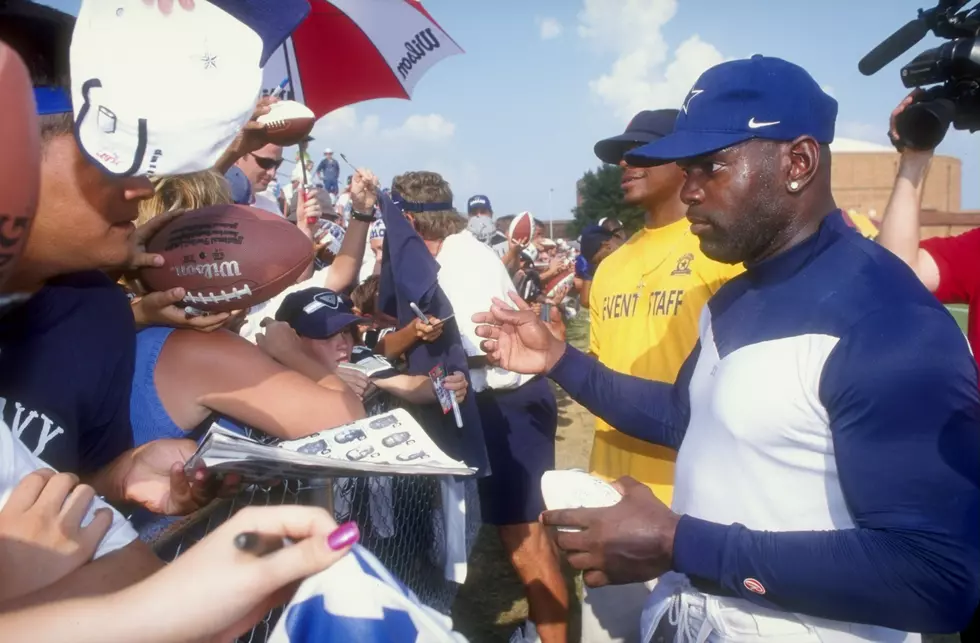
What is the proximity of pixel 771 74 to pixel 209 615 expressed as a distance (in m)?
1.79

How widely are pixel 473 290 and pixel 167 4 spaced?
267 cm

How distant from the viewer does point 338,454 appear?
4.74ft

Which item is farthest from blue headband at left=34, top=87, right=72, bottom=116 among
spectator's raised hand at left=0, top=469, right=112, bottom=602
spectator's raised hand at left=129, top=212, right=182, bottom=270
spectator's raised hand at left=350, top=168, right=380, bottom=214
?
spectator's raised hand at left=350, top=168, right=380, bottom=214

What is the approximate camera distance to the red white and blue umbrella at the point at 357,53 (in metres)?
4.23

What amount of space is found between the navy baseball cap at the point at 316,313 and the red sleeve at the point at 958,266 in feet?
8.41

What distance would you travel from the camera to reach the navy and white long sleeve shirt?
139 cm

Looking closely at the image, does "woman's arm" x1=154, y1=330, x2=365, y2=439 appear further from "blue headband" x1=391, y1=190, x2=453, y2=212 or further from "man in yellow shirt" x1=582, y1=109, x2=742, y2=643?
"blue headband" x1=391, y1=190, x2=453, y2=212

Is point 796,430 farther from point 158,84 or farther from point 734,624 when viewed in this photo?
point 158,84

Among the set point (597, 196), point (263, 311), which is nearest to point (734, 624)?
point (263, 311)

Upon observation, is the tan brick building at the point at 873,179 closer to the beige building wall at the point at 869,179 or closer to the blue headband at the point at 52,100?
the beige building wall at the point at 869,179

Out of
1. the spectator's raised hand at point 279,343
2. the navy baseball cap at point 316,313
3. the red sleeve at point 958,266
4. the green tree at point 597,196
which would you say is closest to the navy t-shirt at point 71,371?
the spectator's raised hand at point 279,343

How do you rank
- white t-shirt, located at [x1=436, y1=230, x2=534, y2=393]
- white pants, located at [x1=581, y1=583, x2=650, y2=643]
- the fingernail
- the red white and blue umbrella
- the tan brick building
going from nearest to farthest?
1. the fingernail
2. white pants, located at [x1=581, y1=583, x2=650, y2=643]
3. white t-shirt, located at [x1=436, y1=230, x2=534, y2=393]
4. the red white and blue umbrella
5. the tan brick building

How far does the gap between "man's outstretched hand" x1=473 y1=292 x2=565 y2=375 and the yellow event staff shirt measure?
0.37 metres

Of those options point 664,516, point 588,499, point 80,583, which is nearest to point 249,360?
point 80,583
